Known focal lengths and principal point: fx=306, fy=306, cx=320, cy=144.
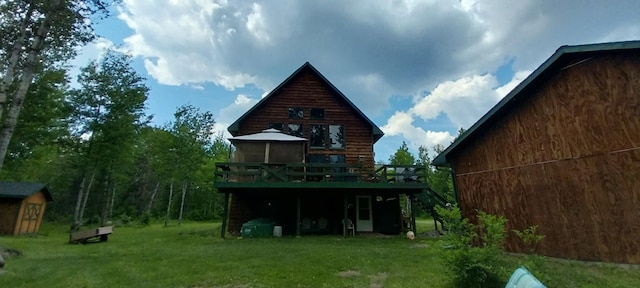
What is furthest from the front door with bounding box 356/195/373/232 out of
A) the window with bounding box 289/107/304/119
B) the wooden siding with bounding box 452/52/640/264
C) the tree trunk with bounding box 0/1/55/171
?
the tree trunk with bounding box 0/1/55/171

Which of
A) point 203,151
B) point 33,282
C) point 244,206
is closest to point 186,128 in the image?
point 203,151

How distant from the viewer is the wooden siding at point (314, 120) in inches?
671

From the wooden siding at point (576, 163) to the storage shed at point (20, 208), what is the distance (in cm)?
2607

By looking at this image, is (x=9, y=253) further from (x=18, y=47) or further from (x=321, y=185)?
(x=321, y=185)

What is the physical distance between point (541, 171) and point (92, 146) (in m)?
26.3

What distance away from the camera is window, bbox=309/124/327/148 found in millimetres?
17188

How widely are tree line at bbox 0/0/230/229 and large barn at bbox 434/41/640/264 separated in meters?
12.9

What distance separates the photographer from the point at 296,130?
1728cm

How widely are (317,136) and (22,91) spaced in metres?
12.0

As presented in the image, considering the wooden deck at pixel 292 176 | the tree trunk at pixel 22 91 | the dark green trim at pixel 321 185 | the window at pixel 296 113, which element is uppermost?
the window at pixel 296 113

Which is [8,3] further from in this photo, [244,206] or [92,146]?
[92,146]

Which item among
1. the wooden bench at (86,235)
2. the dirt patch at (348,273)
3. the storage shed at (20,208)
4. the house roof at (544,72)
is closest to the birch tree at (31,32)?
the wooden bench at (86,235)

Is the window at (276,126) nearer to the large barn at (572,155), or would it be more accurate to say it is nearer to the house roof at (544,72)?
the house roof at (544,72)

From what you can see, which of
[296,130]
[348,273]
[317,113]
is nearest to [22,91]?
[348,273]
